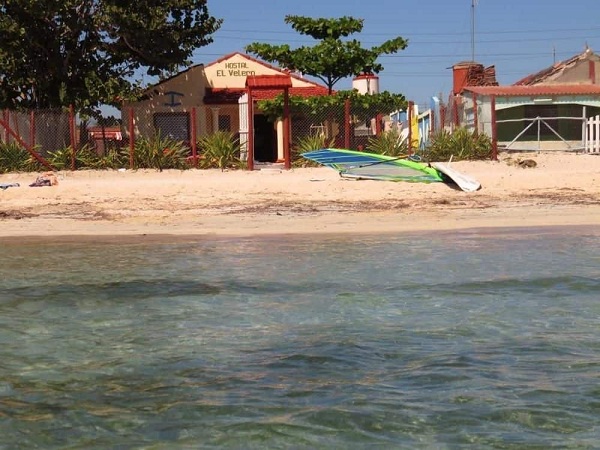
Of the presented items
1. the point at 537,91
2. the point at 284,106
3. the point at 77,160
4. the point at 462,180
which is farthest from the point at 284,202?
the point at 537,91

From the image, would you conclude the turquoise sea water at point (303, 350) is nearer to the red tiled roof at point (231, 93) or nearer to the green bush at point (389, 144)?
the green bush at point (389, 144)

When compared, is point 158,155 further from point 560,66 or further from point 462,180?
point 560,66

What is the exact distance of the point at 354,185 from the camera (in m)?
17.3

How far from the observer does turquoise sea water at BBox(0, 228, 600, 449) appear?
14.5 ft

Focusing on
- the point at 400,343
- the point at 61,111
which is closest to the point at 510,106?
the point at 61,111

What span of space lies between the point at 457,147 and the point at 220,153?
231 inches

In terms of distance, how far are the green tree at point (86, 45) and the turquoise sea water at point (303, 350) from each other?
13.1 meters

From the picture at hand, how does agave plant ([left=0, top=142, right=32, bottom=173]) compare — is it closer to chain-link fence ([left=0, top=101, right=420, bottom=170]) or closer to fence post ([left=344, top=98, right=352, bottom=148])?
chain-link fence ([left=0, top=101, right=420, bottom=170])

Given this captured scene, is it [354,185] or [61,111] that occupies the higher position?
[61,111]

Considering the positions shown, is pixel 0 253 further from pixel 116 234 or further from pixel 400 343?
pixel 400 343

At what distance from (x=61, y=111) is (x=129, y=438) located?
1818 cm

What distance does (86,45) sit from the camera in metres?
23.8

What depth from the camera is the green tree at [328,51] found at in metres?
23.9

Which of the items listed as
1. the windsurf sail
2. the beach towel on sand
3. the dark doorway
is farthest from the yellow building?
the windsurf sail
